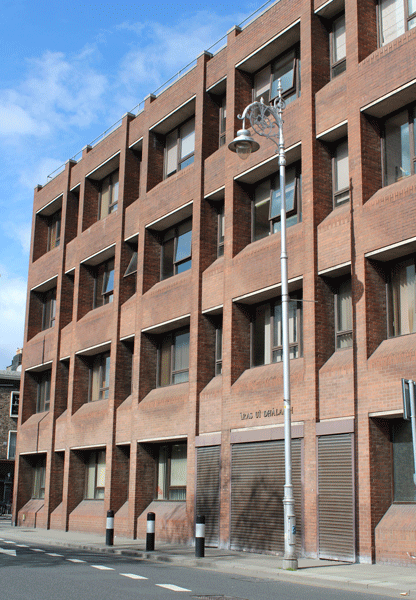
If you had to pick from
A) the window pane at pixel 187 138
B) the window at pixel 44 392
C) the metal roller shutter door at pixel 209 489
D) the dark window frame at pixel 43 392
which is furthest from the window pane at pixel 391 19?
the window at pixel 44 392

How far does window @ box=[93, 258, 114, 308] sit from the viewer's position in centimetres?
3152

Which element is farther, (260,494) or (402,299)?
(260,494)

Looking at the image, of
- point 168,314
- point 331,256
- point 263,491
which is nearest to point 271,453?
point 263,491

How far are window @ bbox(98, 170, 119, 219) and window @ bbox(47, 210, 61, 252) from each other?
15.0 ft

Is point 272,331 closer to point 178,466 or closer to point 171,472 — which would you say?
point 178,466

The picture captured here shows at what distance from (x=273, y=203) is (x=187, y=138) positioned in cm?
647

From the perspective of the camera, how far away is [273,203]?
73.0ft

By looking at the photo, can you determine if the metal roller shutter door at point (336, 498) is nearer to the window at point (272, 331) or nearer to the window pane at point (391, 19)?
the window at point (272, 331)

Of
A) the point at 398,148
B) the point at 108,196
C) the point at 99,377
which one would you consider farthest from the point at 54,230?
the point at 398,148

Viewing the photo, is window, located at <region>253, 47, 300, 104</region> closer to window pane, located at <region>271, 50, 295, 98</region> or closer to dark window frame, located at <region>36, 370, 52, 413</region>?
window pane, located at <region>271, 50, 295, 98</region>

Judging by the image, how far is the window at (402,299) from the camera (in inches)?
682

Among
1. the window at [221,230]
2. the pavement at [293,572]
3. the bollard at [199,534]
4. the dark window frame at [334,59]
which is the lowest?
the pavement at [293,572]

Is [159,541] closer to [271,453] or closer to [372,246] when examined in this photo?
[271,453]

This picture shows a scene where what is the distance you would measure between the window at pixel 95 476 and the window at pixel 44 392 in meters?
5.97
